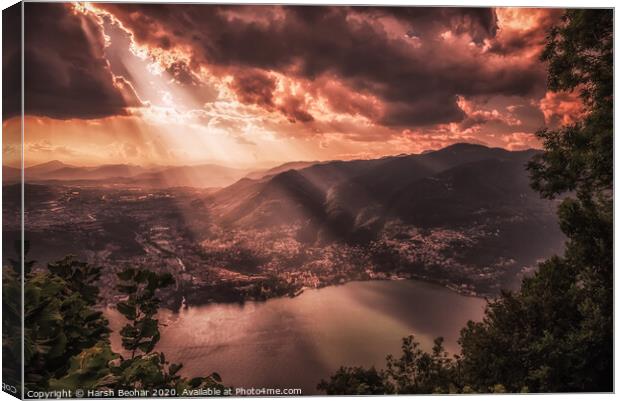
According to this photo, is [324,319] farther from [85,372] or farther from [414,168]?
[85,372]

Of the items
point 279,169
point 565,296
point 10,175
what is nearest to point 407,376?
point 565,296

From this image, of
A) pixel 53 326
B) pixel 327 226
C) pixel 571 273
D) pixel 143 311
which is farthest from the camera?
pixel 327 226

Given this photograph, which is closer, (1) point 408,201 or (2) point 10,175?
(2) point 10,175

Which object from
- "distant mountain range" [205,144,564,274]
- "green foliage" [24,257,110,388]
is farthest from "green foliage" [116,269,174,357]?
"distant mountain range" [205,144,564,274]

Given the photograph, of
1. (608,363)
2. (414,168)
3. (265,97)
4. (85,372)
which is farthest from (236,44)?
(608,363)

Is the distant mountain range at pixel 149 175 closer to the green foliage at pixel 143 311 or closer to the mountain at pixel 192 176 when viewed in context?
the mountain at pixel 192 176

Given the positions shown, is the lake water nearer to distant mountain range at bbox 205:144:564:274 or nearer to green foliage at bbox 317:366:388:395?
green foliage at bbox 317:366:388:395

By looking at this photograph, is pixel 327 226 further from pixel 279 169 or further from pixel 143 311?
pixel 143 311
